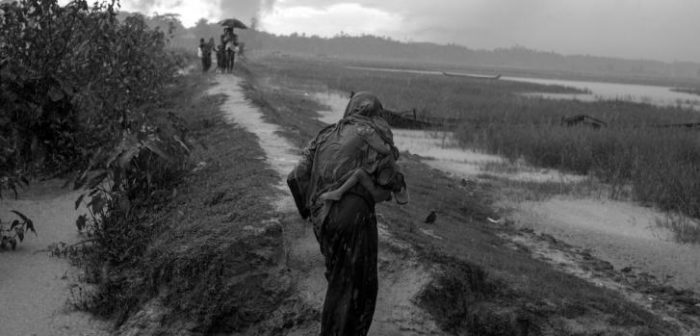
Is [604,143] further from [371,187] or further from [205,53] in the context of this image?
[205,53]

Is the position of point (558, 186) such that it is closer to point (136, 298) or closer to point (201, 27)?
point (136, 298)

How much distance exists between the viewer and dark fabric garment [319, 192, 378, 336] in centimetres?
375

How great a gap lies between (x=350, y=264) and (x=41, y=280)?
3.51 m

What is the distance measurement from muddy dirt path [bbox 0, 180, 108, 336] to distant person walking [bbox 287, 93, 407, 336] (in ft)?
7.55

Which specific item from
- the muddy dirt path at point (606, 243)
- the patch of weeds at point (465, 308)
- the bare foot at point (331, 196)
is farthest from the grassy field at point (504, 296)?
the bare foot at point (331, 196)

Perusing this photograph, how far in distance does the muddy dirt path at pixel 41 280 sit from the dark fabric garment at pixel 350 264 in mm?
2278

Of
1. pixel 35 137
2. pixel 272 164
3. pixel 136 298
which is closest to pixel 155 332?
pixel 136 298

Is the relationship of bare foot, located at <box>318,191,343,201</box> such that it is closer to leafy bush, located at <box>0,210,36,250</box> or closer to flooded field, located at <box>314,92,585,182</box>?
leafy bush, located at <box>0,210,36,250</box>

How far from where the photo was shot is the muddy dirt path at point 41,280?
5406mm

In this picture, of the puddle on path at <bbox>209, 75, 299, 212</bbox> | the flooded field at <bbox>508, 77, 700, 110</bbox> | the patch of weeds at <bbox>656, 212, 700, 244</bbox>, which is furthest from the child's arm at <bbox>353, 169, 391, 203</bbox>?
the flooded field at <bbox>508, 77, 700, 110</bbox>

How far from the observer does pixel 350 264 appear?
3.78 metres

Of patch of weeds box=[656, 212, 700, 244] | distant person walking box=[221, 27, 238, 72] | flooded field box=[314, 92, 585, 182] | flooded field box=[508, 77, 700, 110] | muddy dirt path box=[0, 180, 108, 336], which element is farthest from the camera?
flooded field box=[508, 77, 700, 110]

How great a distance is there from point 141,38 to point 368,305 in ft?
42.3

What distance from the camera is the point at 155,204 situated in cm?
716
